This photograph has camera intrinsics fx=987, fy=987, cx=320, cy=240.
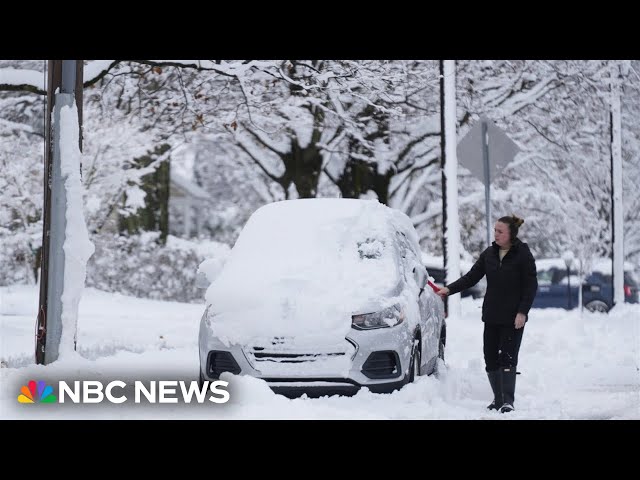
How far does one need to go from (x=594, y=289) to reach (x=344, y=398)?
19.8m

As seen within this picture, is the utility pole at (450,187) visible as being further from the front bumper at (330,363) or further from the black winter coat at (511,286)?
the front bumper at (330,363)

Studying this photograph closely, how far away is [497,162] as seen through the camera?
13.1 m

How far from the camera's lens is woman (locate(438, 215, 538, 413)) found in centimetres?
841

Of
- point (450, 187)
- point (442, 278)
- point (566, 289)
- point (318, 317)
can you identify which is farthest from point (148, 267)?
point (318, 317)

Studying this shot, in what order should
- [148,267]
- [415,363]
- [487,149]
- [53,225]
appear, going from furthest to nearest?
[148,267]
[487,149]
[53,225]
[415,363]

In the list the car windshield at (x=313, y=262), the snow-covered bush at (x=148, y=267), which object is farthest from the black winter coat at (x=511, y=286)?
the snow-covered bush at (x=148, y=267)

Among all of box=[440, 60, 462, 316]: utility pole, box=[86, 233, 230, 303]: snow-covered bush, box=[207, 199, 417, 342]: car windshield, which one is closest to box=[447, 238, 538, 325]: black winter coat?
box=[207, 199, 417, 342]: car windshield

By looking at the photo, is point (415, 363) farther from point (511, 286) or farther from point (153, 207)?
point (153, 207)

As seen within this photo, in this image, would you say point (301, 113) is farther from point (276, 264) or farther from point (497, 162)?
point (276, 264)

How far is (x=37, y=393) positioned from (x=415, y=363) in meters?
3.14

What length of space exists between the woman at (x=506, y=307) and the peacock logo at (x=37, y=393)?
3.70 meters

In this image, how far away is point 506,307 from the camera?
841 centimetres

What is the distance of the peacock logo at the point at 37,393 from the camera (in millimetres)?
7906
